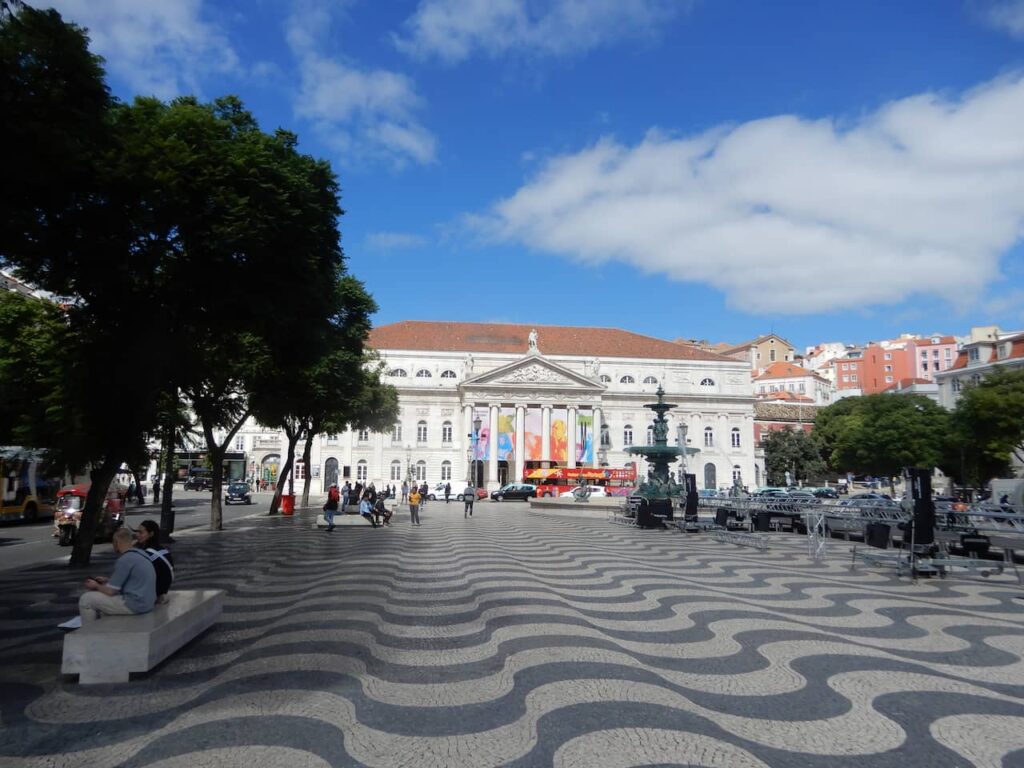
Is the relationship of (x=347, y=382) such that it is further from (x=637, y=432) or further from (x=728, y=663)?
(x=637, y=432)

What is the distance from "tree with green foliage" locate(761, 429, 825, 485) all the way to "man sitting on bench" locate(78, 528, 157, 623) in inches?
3095

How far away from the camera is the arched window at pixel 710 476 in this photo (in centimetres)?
7806

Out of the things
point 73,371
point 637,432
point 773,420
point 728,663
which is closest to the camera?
point 728,663

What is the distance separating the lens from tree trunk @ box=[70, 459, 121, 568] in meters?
13.5

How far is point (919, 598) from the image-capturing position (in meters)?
10.3

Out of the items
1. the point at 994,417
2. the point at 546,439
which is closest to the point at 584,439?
the point at 546,439

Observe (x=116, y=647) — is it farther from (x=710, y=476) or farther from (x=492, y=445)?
(x=710, y=476)

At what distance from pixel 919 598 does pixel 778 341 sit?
137 meters

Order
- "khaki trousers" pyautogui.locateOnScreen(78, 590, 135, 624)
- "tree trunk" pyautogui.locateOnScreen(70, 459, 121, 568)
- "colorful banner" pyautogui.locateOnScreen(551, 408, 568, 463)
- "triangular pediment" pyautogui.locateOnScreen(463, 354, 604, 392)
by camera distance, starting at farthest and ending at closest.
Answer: "triangular pediment" pyautogui.locateOnScreen(463, 354, 604, 392) → "colorful banner" pyautogui.locateOnScreen(551, 408, 568, 463) → "tree trunk" pyautogui.locateOnScreen(70, 459, 121, 568) → "khaki trousers" pyautogui.locateOnScreen(78, 590, 135, 624)

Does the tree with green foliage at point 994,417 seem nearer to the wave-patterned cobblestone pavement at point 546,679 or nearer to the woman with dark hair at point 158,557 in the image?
the wave-patterned cobblestone pavement at point 546,679

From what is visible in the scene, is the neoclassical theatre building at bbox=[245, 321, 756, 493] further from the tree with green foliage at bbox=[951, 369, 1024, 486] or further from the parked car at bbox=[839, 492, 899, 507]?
the parked car at bbox=[839, 492, 899, 507]

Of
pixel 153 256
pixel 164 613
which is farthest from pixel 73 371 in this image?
pixel 164 613

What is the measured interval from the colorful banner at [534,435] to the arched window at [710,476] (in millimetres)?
19797

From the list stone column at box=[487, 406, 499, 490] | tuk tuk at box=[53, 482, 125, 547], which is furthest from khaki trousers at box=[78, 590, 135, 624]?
stone column at box=[487, 406, 499, 490]
